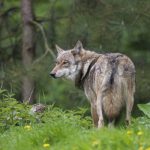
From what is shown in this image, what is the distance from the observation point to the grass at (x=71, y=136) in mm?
7730

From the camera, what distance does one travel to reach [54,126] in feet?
28.7

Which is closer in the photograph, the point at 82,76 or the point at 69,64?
the point at 82,76

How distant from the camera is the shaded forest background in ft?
60.0

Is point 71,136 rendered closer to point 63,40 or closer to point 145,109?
point 145,109

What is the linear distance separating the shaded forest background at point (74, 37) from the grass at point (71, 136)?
7.51 m

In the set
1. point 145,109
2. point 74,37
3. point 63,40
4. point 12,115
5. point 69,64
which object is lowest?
point 63,40

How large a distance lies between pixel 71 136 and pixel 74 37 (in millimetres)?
10651

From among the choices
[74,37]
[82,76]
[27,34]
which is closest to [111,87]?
[82,76]

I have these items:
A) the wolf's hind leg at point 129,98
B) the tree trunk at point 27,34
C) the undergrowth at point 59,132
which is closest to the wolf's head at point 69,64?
the undergrowth at point 59,132

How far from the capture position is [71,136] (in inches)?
332

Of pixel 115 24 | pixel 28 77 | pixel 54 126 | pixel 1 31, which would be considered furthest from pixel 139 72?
pixel 54 126

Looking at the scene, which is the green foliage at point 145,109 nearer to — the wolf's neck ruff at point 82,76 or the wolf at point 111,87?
the wolf at point 111,87

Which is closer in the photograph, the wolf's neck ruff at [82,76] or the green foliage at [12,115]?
the green foliage at [12,115]

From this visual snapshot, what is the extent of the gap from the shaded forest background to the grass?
24.7ft
